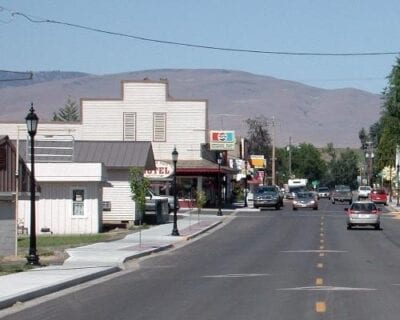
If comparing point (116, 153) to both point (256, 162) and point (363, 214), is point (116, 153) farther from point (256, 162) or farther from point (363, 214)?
point (256, 162)

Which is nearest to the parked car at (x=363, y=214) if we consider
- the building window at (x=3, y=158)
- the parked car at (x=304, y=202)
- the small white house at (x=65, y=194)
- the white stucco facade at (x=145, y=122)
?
the small white house at (x=65, y=194)

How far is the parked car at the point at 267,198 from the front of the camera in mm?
85500

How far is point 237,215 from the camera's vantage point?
2884 inches

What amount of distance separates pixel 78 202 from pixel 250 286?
93.6 ft

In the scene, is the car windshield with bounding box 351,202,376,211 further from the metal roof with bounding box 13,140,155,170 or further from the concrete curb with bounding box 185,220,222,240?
the metal roof with bounding box 13,140,155,170

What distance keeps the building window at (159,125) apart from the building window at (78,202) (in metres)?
32.2

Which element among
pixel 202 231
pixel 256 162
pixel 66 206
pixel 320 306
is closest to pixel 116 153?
pixel 66 206

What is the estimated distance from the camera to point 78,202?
49875mm

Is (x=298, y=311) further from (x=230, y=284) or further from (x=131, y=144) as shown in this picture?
(x=131, y=144)

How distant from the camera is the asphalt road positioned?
1720 centimetres

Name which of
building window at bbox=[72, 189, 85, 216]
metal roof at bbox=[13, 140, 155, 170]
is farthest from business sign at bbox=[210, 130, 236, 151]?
building window at bbox=[72, 189, 85, 216]

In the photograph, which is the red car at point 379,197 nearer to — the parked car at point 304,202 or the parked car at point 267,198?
the parked car at point 304,202

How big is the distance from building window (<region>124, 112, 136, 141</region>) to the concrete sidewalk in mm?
31943

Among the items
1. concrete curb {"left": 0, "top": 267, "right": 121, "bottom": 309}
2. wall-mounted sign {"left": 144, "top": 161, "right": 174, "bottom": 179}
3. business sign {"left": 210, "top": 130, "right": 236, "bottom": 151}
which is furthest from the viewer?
business sign {"left": 210, "top": 130, "right": 236, "bottom": 151}
